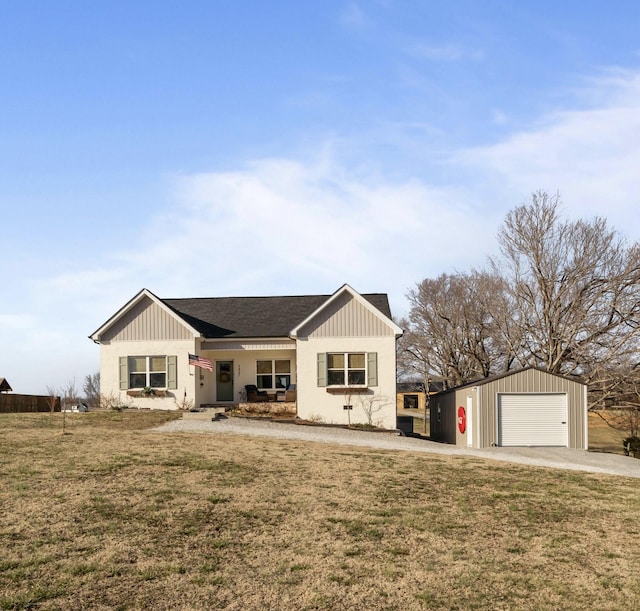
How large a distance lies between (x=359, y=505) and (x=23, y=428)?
43.2 feet

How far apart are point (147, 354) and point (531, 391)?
14901 millimetres

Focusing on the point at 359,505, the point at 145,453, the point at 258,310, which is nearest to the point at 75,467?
the point at 145,453

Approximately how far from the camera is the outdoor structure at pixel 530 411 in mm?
25797

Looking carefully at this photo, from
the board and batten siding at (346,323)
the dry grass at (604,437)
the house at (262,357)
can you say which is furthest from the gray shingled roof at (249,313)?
the dry grass at (604,437)

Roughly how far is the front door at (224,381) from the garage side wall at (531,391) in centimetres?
1094

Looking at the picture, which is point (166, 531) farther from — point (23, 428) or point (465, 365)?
point (465, 365)

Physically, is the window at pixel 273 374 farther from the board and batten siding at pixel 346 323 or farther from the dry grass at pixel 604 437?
the dry grass at pixel 604 437

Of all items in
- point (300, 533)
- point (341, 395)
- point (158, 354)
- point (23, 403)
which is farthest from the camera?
point (23, 403)

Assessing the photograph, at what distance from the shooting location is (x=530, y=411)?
26.0 metres

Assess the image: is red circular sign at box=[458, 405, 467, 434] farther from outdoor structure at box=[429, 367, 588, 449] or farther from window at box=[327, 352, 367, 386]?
window at box=[327, 352, 367, 386]

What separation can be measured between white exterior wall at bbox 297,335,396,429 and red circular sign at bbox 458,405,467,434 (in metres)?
2.79

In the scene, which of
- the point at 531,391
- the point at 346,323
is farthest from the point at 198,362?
the point at 531,391

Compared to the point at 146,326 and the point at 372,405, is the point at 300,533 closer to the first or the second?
the point at 372,405

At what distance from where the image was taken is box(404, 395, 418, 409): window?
78.0m
